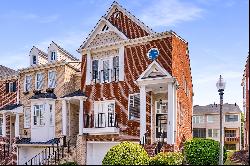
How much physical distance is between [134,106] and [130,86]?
1526mm

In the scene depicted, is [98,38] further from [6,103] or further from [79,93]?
[6,103]

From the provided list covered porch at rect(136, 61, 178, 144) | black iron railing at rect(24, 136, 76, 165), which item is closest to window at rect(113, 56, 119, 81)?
covered porch at rect(136, 61, 178, 144)

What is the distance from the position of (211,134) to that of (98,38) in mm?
41807

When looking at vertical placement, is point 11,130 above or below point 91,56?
below

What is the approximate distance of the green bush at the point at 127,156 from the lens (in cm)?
2056

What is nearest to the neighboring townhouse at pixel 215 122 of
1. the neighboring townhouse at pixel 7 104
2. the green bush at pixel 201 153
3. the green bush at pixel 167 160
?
the neighboring townhouse at pixel 7 104

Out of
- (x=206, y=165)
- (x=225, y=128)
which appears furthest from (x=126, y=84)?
Answer: (x=225, y=128)

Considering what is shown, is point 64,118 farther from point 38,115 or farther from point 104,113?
point 104,113

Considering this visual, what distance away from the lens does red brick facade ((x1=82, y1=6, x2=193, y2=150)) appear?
1092 inches

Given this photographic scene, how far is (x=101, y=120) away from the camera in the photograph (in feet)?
101

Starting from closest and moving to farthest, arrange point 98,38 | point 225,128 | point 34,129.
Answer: point 98,38, point 34,129, point 225,128

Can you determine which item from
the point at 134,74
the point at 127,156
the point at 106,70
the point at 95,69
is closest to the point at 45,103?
the point at 95,69

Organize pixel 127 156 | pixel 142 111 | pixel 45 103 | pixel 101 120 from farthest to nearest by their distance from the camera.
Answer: pixel 45 103
pixel 101 120
pixel 142 111
pixel 127 156

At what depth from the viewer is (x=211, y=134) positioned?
67.6 m
